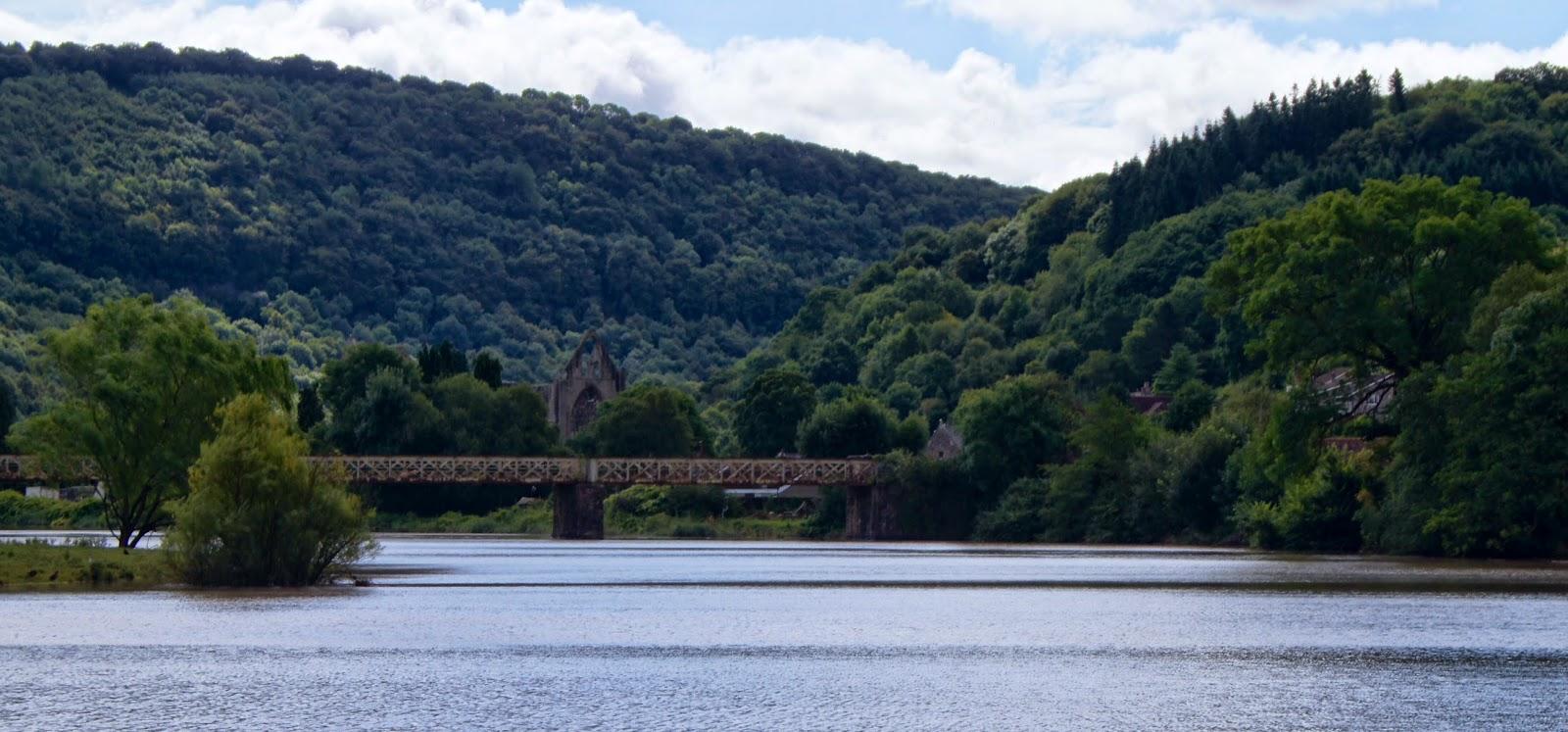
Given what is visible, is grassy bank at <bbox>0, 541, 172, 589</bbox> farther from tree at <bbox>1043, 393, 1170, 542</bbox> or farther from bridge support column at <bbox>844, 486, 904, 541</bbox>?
bridge support column at <bbox>844, 486, 904, 541</bbox>

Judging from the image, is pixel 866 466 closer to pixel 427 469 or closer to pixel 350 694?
pixel 427 469

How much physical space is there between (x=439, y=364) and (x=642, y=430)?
15.6m

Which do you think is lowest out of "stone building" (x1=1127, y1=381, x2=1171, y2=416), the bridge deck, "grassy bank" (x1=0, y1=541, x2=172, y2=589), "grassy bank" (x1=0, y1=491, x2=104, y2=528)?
"grassy bank" (x1=0, y1=541, x2=172, y2=589)

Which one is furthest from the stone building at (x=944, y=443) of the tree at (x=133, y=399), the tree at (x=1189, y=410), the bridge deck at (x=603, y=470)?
the tree at (x=133, y=399)

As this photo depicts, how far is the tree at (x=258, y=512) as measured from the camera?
204 ft

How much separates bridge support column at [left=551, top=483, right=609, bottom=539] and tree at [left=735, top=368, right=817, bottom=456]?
1580 inches

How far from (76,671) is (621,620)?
16.6 metres

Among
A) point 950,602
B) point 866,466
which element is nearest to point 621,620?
point 950,602

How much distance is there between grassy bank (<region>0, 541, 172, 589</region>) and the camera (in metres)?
67.8

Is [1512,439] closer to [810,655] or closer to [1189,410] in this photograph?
[810,655]

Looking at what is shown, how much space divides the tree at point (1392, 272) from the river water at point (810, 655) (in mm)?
16156

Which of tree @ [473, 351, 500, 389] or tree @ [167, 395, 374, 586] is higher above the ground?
tree @ [473, 351, 500, 389]

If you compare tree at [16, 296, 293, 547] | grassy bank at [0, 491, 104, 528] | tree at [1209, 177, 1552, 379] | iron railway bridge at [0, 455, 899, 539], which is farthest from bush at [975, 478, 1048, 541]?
tree at [16, 296, 293, 547]

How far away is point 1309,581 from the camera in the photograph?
6981cm
